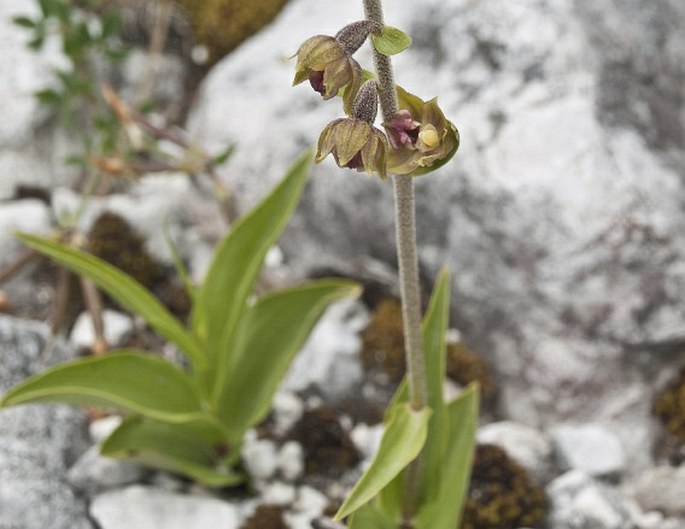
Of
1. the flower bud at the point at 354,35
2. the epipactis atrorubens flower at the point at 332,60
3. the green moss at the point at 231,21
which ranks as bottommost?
the epipactis atrorubens flower at the point at 332,60

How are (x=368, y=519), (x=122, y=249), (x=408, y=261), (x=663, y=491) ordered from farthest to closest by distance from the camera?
1. (x=122, y=249)
2. (x=663, y=491)
3. (x=368, y=519)
4. (x=408, y=261)

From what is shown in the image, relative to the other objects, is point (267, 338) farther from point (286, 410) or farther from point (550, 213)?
point (550, 213)

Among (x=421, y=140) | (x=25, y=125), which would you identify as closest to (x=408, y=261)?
(x=421, y=140)

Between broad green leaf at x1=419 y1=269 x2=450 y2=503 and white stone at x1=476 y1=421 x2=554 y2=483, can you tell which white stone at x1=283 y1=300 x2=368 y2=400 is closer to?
white stone at x1=476 y1=421 x2=554 y2=483

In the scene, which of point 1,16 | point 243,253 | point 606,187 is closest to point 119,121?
point 1,16

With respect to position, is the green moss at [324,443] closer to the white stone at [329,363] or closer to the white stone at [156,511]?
the white stone at [329,363]

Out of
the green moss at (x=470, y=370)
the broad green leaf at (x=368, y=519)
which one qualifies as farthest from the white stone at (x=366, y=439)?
the broad green leaf at (x=368, y=519)

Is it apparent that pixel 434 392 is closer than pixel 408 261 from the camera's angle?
No
